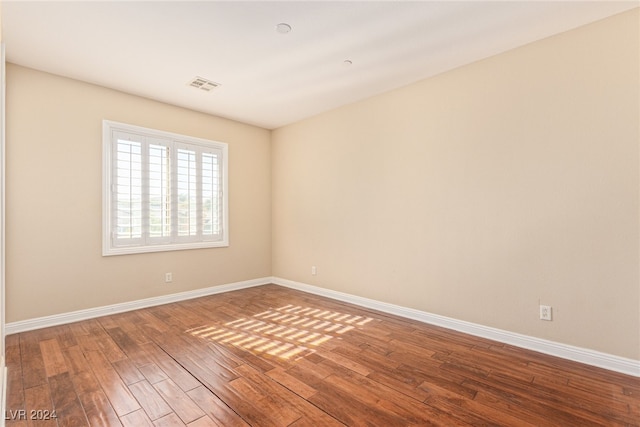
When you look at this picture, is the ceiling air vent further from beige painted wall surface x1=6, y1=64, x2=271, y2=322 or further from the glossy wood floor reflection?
the glossy wood floor reflection

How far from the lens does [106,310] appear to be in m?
3.55

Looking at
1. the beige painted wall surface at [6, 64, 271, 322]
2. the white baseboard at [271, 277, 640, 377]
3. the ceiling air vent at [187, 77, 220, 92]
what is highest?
the ceiling air vent at [187, 77, 220, 92]

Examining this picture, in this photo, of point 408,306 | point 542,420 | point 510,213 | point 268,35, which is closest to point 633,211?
point 510,213

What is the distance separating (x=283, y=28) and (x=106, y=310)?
3.59 meters

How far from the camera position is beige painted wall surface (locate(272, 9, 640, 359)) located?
2.31 metres

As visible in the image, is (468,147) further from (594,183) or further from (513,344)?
(513,344)

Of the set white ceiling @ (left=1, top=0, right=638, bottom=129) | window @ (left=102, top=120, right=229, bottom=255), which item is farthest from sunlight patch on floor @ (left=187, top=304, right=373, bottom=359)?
white ceiling @ (left=1, top=0, right=638, bottom=129)

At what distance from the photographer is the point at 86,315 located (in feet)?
11.2

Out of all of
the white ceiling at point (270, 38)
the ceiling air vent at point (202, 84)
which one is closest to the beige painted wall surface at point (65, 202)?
the white ceiling at point (270, 38)

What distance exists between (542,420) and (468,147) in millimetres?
2269

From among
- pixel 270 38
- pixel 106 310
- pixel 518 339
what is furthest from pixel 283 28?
pixel 106 310

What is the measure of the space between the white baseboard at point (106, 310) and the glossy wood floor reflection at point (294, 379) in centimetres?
12

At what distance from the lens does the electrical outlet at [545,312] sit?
258 cm

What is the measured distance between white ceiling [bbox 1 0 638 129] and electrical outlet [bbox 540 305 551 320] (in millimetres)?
2301
